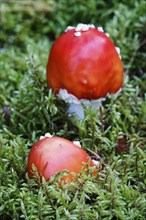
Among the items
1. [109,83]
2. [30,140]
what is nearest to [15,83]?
[30,140]

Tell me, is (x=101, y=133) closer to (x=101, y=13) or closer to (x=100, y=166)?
(x=100, y=166)

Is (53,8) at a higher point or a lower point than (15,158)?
higher

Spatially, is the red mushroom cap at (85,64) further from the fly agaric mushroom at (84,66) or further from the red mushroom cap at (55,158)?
the red mushroom cap at (55,158)

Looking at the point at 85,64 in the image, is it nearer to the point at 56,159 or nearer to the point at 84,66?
the point at 84,66

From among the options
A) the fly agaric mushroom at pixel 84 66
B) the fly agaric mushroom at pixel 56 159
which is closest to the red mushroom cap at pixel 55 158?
the fly agaric mushroom at pixel 56 159

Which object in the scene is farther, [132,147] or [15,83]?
[15,83]
